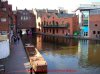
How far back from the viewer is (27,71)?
27938mm

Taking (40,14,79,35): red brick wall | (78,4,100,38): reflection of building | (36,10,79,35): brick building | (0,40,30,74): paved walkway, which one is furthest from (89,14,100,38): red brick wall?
(0,40,30,74): paved walkway

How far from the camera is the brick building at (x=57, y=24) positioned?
274 ft

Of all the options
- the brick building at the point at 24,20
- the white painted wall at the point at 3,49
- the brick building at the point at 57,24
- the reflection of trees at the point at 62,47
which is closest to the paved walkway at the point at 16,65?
the white painted wall at the point at 3,49

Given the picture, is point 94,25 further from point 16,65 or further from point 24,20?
point 16,65

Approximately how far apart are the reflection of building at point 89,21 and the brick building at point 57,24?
193 inches

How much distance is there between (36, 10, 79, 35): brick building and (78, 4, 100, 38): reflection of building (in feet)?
16.1

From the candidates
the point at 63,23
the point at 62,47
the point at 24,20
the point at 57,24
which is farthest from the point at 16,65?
the point at 24,20

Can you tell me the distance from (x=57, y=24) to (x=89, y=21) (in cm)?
1634

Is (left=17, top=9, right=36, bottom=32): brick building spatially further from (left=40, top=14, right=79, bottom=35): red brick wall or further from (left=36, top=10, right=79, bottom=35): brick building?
(left=40, top=14, right=79, bottom=35): red brick wall

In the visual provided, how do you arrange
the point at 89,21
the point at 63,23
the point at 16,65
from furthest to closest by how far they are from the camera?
the point at 63,23
the point at 89,21
the point at 16,65

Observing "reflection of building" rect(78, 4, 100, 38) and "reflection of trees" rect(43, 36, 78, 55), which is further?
"reflection of building" rect(78, 4, 100, 38)

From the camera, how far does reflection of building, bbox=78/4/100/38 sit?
248 feet

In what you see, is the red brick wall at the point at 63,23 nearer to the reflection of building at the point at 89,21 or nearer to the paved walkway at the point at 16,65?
the reflection of building at the point at 89,21

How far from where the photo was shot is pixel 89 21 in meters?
76.8
